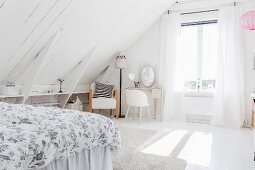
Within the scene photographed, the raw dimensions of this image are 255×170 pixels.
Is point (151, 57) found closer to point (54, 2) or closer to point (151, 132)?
point (151, 132)

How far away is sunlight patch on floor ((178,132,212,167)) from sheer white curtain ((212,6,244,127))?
1.09 m

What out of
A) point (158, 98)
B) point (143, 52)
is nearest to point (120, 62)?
point (143, 52)

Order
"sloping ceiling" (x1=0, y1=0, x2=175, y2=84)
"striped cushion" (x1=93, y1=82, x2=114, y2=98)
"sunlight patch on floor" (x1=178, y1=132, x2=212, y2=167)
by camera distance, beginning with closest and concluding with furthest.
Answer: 1. "sunlight patch on floor" (x1=178, y1=132, x2=212, y2=167)
2. "sloping ceiling" (x1=0, y1=0, x2=175, y2=84)
3. "striped cushion" (x1=93, y1=82, x2=114, y2=98)

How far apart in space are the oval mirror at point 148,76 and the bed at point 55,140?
3.60 metres

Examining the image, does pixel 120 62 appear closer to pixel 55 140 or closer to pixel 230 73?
pixel 230 73

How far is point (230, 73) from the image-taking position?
471 cm

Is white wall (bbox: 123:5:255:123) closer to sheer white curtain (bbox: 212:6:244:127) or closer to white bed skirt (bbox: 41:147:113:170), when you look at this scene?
sheer white curtain (bbox: 212:6:244:127)

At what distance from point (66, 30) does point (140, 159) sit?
2.25m

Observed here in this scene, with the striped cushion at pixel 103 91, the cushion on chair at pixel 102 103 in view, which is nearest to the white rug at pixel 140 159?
the cushion on chair at pixel 102 103

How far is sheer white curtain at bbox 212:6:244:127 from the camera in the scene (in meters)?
4.63

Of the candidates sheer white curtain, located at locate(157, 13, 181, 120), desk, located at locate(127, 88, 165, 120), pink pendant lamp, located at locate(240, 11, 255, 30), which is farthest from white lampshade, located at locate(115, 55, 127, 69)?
pink pendant lamp, located at locate(240, 11, 255, 30)

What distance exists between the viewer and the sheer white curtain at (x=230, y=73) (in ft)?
15.2

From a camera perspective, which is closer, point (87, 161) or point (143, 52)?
point (87, 161)

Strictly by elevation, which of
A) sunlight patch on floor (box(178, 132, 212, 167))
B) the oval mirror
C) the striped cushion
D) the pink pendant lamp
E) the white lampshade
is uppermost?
the pink pendant lamp
